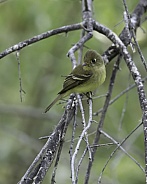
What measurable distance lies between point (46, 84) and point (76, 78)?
2982 mm

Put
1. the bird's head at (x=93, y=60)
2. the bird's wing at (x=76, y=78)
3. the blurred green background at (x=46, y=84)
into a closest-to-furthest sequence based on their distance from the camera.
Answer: the bird's wing at (x=76, y=78)
the bird's head at (x=93, y=60)
the blurred green background at (x=46, y=84)

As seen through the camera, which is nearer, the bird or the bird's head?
the bird

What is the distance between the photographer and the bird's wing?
471 centimetres

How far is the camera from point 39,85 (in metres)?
7.81

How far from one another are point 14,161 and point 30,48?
5.27 ft

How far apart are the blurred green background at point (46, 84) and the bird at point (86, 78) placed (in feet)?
5.48

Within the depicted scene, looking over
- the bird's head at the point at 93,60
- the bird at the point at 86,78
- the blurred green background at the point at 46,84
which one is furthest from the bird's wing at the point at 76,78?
the blurred green background at the point at 46,84

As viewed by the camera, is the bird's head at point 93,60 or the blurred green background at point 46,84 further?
the blurred green background at point 46,84

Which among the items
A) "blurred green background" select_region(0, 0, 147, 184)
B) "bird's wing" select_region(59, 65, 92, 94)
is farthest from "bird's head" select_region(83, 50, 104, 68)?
"blurred green background" select_region(0, 0, 147, 184)

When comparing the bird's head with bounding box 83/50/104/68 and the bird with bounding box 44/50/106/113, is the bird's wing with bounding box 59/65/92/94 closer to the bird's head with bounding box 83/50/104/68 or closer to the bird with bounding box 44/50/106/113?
the bird with bounding box 44/50/106/113

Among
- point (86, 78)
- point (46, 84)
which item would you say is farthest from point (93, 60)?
point (46, 84)

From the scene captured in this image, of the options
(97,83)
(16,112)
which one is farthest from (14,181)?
(97,83)

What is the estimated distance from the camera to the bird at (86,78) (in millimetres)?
4727

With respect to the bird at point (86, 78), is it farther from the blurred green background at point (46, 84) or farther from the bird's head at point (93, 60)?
the blurred green background at point (46, 84)
